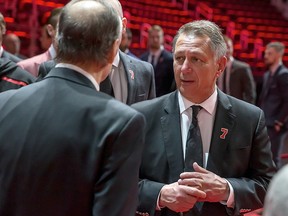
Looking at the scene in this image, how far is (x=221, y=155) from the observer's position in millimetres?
2424

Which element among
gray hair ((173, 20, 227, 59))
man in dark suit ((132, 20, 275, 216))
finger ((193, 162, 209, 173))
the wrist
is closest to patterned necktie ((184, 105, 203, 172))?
man in dark suit ((132, 20, 275, 216))

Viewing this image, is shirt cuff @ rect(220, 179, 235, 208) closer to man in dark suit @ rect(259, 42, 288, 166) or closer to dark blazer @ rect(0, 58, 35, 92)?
dark blazer @ rect(0, 58, 35, 92)

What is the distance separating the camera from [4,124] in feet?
5.98

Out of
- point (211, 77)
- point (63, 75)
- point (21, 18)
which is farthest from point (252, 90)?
point (63, 75)

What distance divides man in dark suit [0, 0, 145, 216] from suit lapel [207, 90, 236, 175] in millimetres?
695

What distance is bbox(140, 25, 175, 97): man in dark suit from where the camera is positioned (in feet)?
23.7

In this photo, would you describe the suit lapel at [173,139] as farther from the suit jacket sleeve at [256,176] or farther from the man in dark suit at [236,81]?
the man in dark suit at [236,81]

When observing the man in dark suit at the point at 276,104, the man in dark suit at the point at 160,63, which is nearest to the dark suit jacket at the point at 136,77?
the man in dark suit at the point at 160,63

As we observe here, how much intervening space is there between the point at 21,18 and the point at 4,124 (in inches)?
310

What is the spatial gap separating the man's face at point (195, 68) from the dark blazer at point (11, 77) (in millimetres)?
1253

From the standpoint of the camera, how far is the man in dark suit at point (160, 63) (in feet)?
23.7

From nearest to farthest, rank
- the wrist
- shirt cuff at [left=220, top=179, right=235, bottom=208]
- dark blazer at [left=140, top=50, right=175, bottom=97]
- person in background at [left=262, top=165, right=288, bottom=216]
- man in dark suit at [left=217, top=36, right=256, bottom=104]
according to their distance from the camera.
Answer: person in background at [left=262, top=165, right=288, bottom=216], shirt cuff at [left=220, top=179, right=235, bottom=208], man in dark suit at [left=217, top=36, right=256, bottom=104], dark blazer at [left=140, top=50, right=175, bottom=97], the wrist

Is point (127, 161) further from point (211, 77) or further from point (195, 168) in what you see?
point (211, 77)

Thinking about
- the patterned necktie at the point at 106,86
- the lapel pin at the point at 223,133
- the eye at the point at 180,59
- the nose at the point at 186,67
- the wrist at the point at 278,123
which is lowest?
the wrist at the point at 278,123
